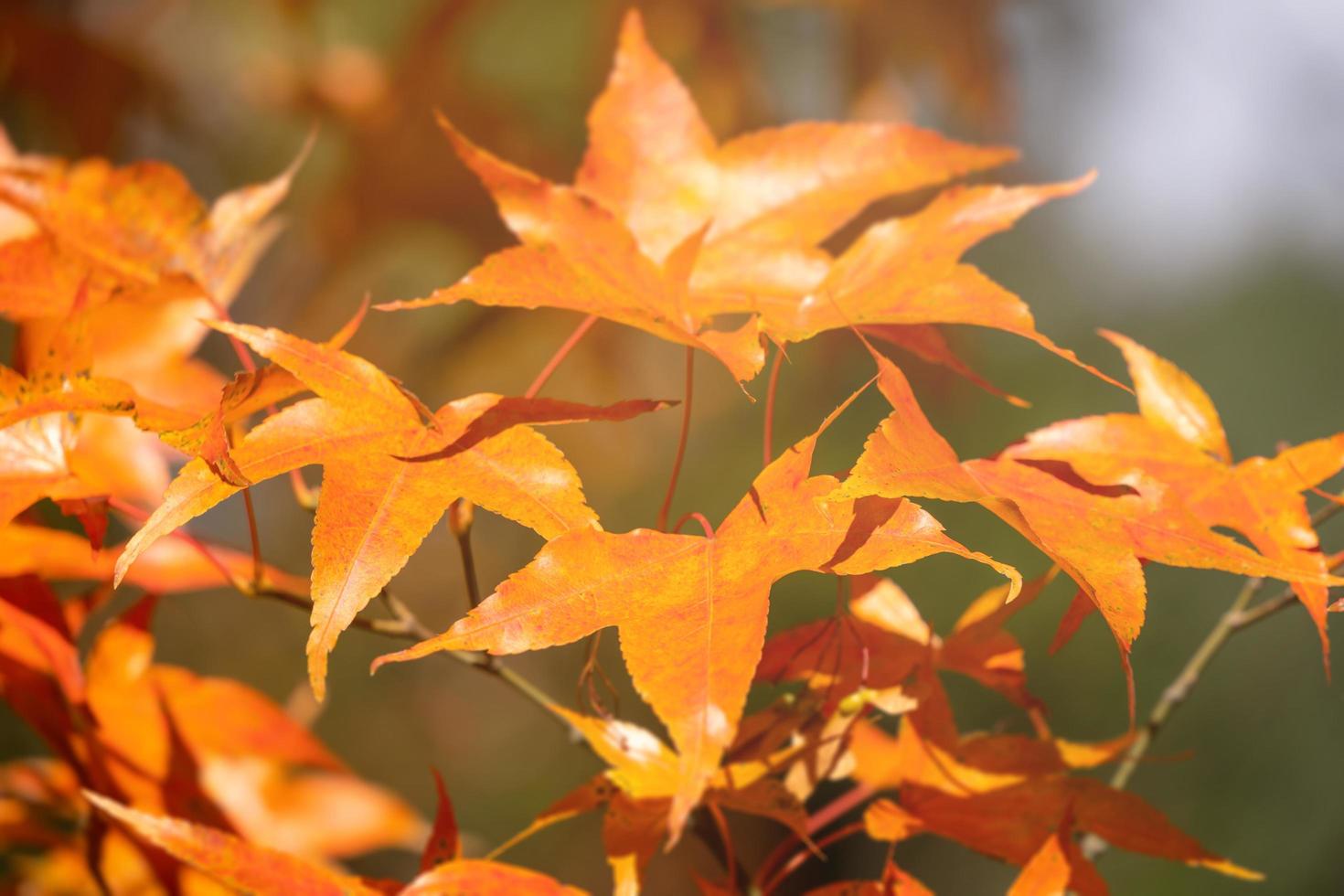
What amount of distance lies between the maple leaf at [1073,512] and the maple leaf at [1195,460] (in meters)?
0.03

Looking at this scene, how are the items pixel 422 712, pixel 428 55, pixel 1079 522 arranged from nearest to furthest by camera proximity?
pixel 1079 522 → pixel 428 55 → pixel 422 712

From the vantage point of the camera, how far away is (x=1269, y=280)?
3.15 meters

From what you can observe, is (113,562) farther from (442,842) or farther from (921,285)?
(921,285)

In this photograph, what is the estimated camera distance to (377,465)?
0.24 meters

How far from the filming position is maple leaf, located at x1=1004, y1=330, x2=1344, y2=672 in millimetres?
270

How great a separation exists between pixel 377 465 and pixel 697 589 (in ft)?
0.26

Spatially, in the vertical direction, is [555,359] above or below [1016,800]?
above

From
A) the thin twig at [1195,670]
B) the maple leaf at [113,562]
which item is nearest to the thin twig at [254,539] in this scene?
the maple leaf at [113,562]

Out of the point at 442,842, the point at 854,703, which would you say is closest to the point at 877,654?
the point at 854,703

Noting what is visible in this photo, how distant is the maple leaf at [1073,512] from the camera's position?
0.66 feet

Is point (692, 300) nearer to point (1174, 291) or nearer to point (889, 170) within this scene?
point (889, 170)

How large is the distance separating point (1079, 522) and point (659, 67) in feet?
0.70

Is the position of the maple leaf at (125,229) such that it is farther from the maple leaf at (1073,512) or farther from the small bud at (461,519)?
the maple leaf at (1073,512)

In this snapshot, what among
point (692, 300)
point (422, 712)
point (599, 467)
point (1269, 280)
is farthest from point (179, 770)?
point (1269, 280)
